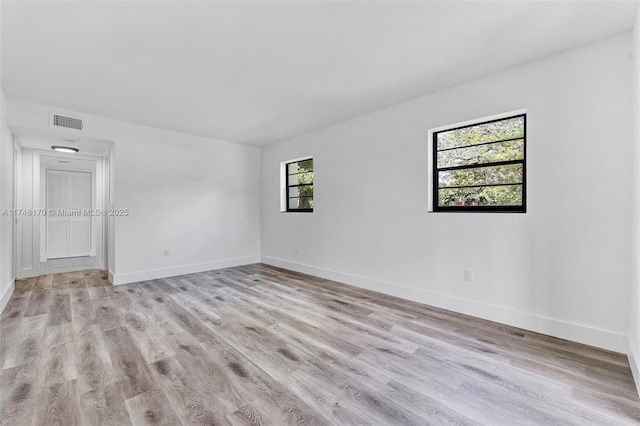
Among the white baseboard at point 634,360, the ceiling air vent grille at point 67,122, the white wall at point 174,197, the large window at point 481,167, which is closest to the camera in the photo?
the white baseboard at point 634,360

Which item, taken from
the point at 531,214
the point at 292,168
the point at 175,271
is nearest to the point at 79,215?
the point at 175,271

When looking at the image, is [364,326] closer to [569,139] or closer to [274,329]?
[274,329]

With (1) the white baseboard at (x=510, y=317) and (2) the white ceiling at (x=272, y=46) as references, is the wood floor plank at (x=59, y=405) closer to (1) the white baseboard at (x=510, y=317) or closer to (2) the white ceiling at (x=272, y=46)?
(2) the white ceiling at (x=272, y=46)

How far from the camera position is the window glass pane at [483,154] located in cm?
277

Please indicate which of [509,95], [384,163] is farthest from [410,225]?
[509,95]

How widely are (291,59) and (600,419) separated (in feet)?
10.7

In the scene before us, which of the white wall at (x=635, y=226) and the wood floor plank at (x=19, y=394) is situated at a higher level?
the white wall at (x=635, y=226)

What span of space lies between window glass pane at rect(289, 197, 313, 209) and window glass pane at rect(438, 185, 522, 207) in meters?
2.42

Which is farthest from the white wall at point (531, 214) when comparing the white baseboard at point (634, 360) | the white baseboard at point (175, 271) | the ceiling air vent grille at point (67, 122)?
the ceiling air vent grille at point (67, 122)

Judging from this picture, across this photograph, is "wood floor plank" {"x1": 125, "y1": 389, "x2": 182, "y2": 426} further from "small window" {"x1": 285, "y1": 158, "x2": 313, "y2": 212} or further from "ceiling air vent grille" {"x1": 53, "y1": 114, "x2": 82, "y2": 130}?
"ceiling air vent grille" {"x1": 53, "y1": 114, "x2": 82, "y2": 130}

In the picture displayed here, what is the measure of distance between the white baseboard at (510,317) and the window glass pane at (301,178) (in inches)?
76.0

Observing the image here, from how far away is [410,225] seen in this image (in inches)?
136

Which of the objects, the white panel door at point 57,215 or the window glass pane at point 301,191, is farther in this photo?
the white panel door at point 57,215

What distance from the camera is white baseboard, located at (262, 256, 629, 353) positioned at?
2.23 m
